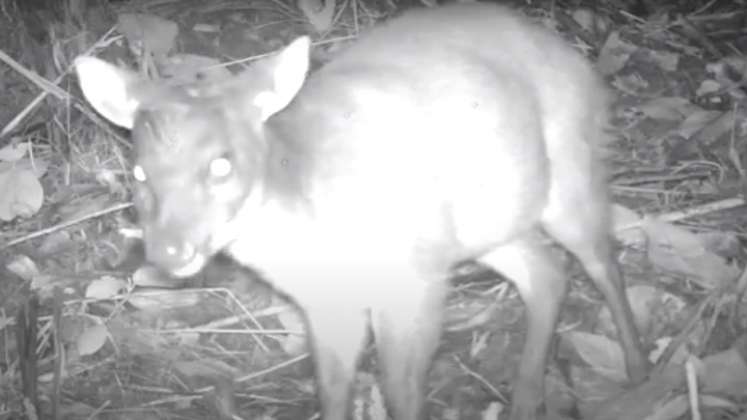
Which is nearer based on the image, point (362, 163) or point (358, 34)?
point (362, 163)

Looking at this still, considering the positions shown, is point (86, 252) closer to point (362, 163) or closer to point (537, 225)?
point (362, 163)

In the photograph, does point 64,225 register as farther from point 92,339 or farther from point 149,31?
point 149,31

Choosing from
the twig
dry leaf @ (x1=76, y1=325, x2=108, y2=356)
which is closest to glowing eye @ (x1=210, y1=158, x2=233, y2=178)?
the twig

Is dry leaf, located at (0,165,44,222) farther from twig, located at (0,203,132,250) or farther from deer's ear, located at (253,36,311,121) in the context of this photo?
deer's ear, located at (253,36,311,121)

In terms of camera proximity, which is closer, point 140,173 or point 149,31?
point 140,173

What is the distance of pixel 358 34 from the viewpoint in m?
1.38

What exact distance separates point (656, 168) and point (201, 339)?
67cm

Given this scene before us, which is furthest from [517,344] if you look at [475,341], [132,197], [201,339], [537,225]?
[132,197]

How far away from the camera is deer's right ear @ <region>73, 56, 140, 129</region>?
1.25 m

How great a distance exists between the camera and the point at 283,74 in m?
1.22

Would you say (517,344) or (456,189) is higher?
(456,189)

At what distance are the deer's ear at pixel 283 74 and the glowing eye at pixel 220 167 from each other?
85 millimetres

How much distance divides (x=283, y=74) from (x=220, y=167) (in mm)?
143

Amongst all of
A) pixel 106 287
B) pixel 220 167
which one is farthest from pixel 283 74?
pixel 106 287
